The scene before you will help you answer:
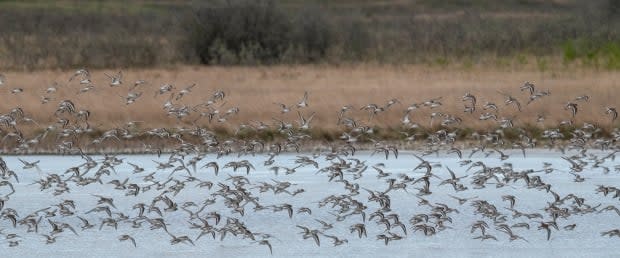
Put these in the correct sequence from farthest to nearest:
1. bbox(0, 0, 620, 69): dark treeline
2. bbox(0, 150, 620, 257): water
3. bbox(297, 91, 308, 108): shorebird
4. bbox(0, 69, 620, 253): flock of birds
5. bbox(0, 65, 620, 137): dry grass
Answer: bbox(0, 0, 620, 69): dark treeline < bbox(0, 65, 620, 137): dry grass < bbox(297, 91, 308, 108): shorebird < bbox(0, 69, 620, 253): flock of birds < bbox(0, 150, 620, 257): water

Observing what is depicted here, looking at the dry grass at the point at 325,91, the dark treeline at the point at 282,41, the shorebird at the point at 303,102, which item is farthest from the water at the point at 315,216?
the dark treeline at the point at 282,41

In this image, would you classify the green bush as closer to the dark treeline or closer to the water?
the dark treeline

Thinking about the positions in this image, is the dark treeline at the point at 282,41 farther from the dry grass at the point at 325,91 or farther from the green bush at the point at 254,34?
Answer: the dry grass at the point at 325,91

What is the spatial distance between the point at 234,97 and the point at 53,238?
973 centimetres

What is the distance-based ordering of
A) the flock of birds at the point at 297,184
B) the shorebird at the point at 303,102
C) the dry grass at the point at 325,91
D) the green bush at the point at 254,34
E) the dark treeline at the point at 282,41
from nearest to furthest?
the flock of birds at the point at 297,184 → the shorebird at the point at 303,102 → the dry grass at the point at 325,91 → the dark treeline at the point at 282,41 → the green bush at the point at 254,34

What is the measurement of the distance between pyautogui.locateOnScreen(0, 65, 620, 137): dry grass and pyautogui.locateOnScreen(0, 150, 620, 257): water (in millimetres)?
1889

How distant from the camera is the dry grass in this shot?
70.9 feet

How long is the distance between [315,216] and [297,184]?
6.52ft

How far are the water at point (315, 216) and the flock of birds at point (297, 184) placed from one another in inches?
2.1

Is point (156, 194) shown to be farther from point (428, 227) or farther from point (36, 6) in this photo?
point (36, 6)

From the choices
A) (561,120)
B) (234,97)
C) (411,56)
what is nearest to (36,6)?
(411,56)

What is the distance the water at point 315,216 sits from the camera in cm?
1352

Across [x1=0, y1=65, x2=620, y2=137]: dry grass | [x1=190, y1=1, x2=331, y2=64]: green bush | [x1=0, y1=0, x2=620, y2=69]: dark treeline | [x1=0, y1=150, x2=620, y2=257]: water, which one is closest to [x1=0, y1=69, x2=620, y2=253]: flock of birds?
[x1=0, y1=150, x2=620, y2=257]: water

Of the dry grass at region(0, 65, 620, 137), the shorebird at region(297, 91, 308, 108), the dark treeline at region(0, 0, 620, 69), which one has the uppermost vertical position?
the shorebird at region(297, 91, 308, 108)
